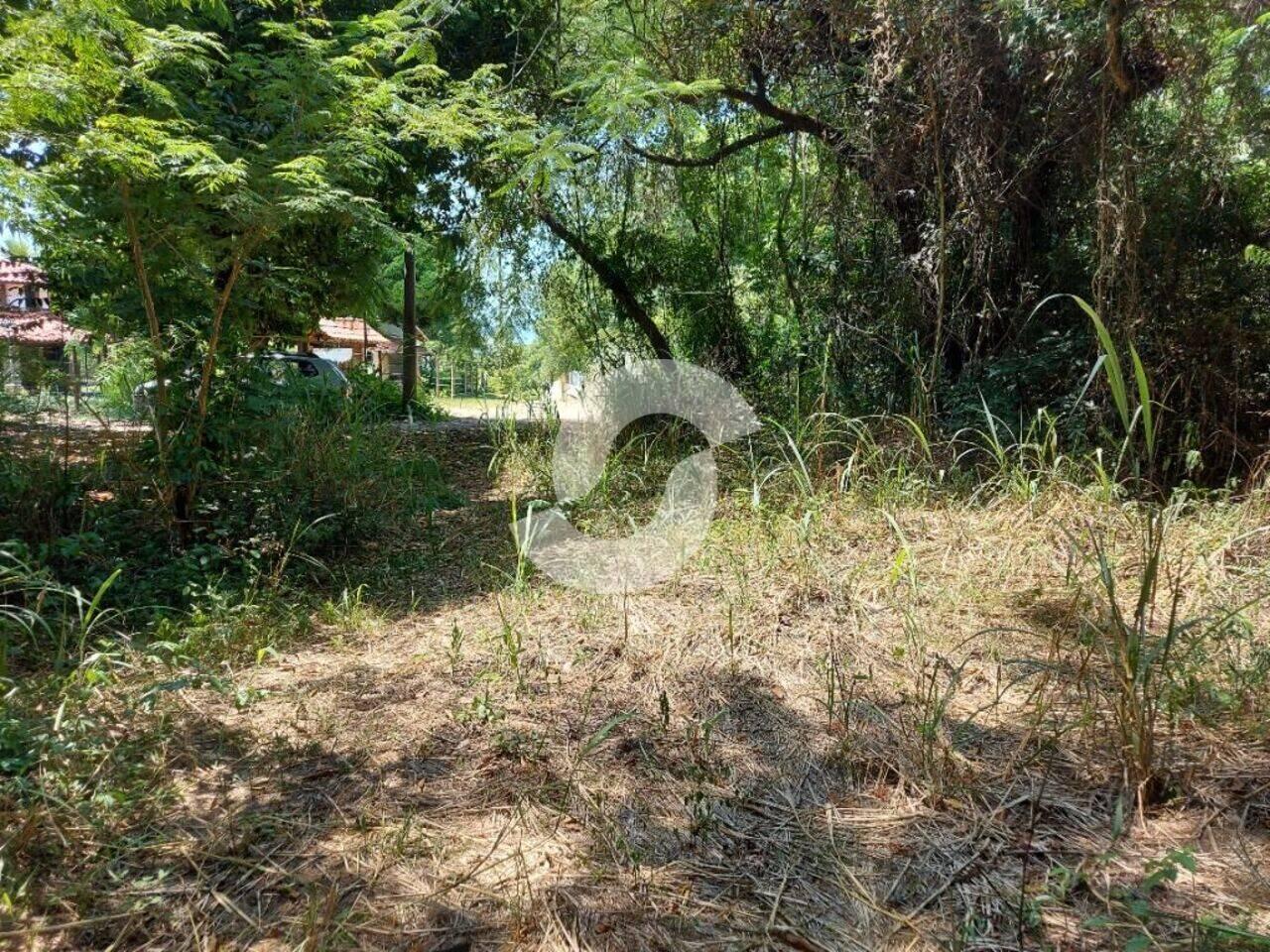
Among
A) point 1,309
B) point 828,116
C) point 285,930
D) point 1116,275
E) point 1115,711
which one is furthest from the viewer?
point 828,116

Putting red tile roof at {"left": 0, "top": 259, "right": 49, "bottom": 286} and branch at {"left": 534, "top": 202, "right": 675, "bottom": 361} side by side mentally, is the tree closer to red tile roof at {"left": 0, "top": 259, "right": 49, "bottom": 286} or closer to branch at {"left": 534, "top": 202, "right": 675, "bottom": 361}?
red tile roof at {"left": 0, "top": 259, "right": 49, "bottom": 286}

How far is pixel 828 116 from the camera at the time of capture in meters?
5.20

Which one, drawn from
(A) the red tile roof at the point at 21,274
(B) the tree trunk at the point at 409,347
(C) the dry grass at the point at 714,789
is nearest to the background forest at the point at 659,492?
(C) the dry grass at the point at 714,789

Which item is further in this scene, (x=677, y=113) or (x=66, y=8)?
(x=677, y=113)

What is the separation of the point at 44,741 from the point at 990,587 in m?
2.95

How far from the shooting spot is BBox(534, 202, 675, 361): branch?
6.55 meters

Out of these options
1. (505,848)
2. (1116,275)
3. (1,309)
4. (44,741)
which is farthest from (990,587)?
(1,309)

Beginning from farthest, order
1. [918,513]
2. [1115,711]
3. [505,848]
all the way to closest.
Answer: [918,513]
[1115,711]
[505,848]

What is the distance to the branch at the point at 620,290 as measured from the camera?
21.5 ft

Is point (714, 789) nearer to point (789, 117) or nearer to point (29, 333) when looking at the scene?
point (29, 333)

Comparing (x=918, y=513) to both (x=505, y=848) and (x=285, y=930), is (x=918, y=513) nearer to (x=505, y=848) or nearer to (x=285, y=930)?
(x=505, y=848)

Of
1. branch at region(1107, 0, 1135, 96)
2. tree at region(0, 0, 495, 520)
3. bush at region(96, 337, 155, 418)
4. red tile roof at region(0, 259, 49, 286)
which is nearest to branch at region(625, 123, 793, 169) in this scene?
tree at region(0, 0, 495, 520)

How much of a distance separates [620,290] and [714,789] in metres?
5.51

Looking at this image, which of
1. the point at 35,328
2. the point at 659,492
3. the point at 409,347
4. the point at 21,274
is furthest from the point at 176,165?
the point at 409,347
